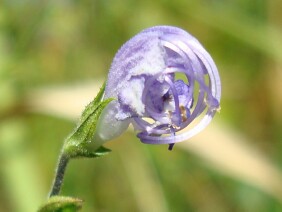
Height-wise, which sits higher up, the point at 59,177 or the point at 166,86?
the point at 166,86

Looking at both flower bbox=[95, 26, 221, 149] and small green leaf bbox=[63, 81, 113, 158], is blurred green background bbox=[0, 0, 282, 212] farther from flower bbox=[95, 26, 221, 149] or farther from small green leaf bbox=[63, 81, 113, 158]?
flower bbox=[95, 26, 221, 149]

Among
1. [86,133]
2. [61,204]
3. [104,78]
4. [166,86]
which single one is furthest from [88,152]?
[104,78]

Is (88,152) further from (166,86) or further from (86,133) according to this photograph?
(166,86)

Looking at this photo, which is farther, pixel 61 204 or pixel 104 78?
pixel 104 78

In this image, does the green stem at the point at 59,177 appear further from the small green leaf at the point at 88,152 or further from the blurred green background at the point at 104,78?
the blurred green background at the point at 104,78

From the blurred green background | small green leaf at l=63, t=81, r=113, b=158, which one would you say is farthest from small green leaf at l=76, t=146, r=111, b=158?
the blurred green background

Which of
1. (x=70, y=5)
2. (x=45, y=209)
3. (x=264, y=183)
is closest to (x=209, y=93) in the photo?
(x=45, y=209)
